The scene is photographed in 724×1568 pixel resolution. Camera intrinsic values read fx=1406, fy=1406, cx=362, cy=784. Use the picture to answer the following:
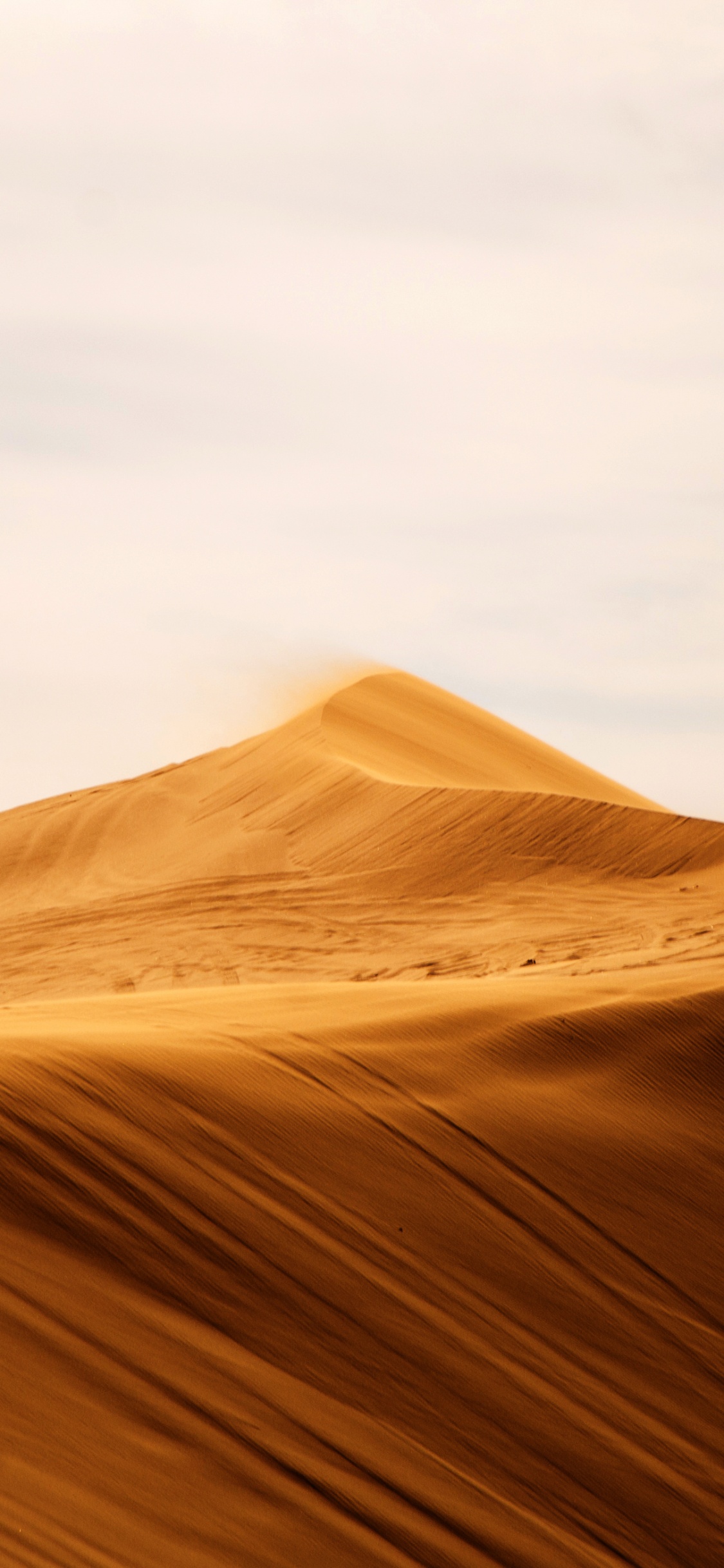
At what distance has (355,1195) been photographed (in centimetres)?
591

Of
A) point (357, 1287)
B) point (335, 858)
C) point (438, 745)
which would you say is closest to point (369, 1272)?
point (357, 1287)

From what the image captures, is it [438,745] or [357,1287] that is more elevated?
[438,745]

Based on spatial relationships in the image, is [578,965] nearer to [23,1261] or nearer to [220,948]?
[220,948]

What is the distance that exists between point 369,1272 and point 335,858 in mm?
10559

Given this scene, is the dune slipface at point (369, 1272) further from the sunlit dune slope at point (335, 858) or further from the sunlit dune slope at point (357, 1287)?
the sunlit dune slope at point (335, 858)

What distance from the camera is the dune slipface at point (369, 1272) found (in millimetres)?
4234

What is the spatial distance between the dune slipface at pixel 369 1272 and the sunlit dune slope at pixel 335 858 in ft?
11.8

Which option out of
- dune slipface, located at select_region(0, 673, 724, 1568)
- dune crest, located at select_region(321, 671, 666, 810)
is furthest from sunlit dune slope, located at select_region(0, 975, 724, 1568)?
dune crest, located at select_region(321, 671, 666, 810)

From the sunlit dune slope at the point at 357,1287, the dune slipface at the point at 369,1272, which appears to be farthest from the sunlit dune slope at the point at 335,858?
the sunlit dune slope at the point at 357,1287

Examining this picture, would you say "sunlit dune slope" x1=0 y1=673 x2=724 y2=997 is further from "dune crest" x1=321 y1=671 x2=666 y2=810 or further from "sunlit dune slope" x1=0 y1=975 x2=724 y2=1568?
"sunlit dune slope" x1=0 y1=975 x2=724 y2=1568

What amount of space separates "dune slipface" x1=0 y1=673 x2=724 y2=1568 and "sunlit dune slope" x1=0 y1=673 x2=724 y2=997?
3.59 m

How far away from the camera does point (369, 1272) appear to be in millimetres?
5516

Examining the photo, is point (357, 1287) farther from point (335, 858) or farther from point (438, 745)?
point (438, 745)

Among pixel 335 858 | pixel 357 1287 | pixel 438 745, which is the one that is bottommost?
pixel 357 1287
